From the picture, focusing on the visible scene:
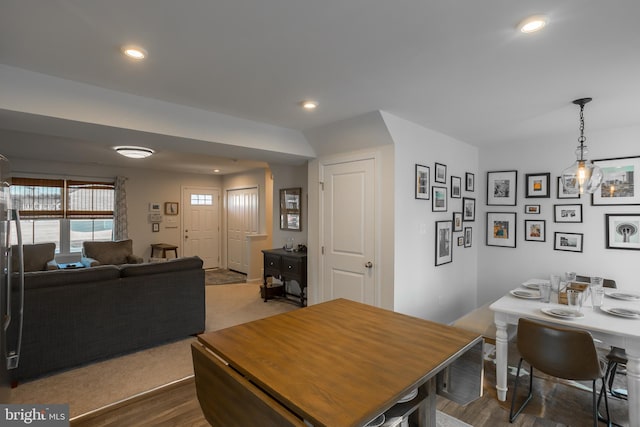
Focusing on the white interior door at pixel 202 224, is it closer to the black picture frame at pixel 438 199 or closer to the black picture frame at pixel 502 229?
the black picture frame at pixel 438 199

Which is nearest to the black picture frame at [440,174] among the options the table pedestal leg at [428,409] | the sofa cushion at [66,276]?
the table pedestal leg at [428,409]

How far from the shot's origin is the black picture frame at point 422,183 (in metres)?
3.54

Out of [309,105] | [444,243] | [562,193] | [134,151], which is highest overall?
[309,105]

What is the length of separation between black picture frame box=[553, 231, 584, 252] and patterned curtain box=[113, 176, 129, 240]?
771 cm

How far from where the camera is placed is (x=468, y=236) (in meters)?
4.54

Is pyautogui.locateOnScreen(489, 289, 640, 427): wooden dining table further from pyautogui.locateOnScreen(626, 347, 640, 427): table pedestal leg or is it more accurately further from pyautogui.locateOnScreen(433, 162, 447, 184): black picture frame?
pyautogui.locateOnScreen(433, 162, 447, 184): black picture frame

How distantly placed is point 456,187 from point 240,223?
5.18m

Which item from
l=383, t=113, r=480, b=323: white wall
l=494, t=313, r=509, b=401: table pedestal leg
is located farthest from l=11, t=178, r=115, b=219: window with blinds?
l=494, t=313, r=509, b=401: table pedestal leg

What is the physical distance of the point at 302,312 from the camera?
166cm

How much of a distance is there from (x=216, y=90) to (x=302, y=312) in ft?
6.18

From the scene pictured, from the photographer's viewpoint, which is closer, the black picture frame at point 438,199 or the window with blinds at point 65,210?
the black picture frame at point 438,199

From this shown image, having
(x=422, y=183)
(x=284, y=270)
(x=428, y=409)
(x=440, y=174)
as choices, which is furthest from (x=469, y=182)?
(x=428, y=409)

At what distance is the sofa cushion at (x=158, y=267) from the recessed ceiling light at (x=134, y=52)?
7.25 feet

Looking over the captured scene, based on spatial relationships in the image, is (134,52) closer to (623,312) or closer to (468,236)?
(623,312)
